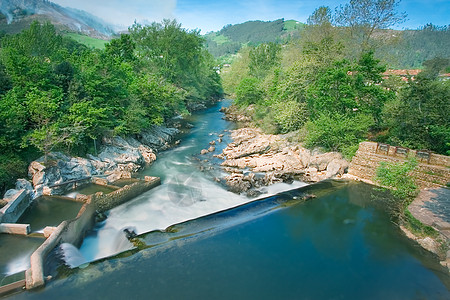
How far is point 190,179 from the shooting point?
2161cm

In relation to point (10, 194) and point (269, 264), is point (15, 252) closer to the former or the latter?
point (10, 194)

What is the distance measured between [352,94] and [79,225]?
2129cm

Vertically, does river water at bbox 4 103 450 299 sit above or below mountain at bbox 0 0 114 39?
below

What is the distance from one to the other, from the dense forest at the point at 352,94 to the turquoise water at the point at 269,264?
794 cm

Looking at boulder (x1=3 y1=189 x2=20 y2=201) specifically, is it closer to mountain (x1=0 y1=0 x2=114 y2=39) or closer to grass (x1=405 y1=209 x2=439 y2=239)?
grass (x1=405 y1=209 x2=439 y2=239)

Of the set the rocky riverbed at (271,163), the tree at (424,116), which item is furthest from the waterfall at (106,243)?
the tree at (424,116)

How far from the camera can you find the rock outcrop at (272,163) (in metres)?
20.9

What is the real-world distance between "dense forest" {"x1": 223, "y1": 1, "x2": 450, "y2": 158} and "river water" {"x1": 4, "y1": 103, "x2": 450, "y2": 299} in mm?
5735

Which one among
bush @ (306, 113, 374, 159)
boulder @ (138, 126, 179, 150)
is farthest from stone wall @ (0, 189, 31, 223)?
bush @ (306, 113, 374, 159)

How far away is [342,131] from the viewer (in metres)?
23.1

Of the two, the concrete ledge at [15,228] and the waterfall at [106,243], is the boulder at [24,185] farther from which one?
the waterfall at [106,243]

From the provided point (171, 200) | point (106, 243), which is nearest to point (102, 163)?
point (171, 200)

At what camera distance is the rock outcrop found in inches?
822

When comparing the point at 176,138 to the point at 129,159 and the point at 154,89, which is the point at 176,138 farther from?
the point at 129,159
